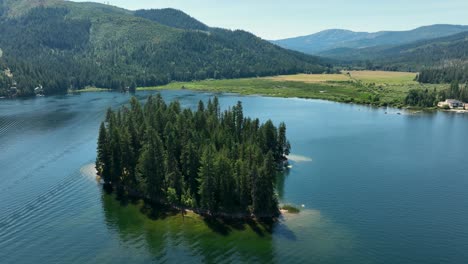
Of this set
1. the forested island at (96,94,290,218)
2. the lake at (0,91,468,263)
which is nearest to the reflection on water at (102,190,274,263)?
the lake at (0,91,468,263)

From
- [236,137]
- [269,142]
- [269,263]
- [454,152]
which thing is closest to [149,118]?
[236,137]

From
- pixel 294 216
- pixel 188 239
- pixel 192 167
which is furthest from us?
pixel 192 167

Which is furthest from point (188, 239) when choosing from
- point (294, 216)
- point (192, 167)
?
point (294, 216)

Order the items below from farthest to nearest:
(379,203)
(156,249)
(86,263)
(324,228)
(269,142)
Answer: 1. (269,142)
2. (379,203)
3. (324,228)
4. (156,249)
5. (86,263)

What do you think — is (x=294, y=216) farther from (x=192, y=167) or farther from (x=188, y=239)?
(x=192, y=167)

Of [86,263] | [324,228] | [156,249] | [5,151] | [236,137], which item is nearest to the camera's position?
[86,263]

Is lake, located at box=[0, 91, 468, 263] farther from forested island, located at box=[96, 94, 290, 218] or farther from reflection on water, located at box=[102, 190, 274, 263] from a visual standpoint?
forested island, located at box=[96, 94, 290, 218]

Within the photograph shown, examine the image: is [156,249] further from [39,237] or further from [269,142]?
[269,142]
